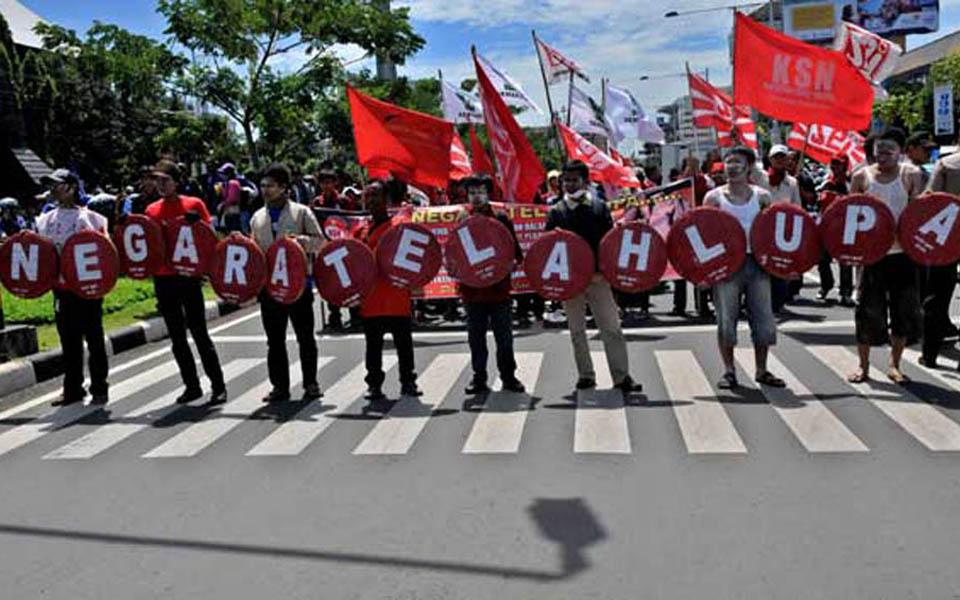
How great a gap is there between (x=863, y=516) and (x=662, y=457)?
135cm

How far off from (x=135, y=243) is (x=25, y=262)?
0.97 m

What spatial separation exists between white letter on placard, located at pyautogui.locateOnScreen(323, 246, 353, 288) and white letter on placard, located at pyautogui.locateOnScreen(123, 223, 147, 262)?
1472 mm

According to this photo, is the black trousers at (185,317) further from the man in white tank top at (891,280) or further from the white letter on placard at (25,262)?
the man in white tank top at (891,280)

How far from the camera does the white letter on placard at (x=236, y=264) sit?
25.5 feet

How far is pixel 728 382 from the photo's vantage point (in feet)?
24.8

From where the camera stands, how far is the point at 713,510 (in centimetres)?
480

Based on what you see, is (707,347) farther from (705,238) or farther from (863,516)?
(863,516)

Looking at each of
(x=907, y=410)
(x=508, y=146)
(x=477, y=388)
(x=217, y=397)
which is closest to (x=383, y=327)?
(x=477, y=388)

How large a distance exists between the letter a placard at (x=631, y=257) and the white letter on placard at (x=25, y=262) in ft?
15.0

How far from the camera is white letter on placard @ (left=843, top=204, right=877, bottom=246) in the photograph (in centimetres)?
717

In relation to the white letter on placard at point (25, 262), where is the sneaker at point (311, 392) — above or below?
below

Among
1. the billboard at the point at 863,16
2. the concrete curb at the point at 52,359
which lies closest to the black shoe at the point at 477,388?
the concrete curb at the point at 52,359

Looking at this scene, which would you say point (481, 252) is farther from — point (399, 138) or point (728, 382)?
point (399, 138)

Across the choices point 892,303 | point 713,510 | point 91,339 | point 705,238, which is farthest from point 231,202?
point 713,510
